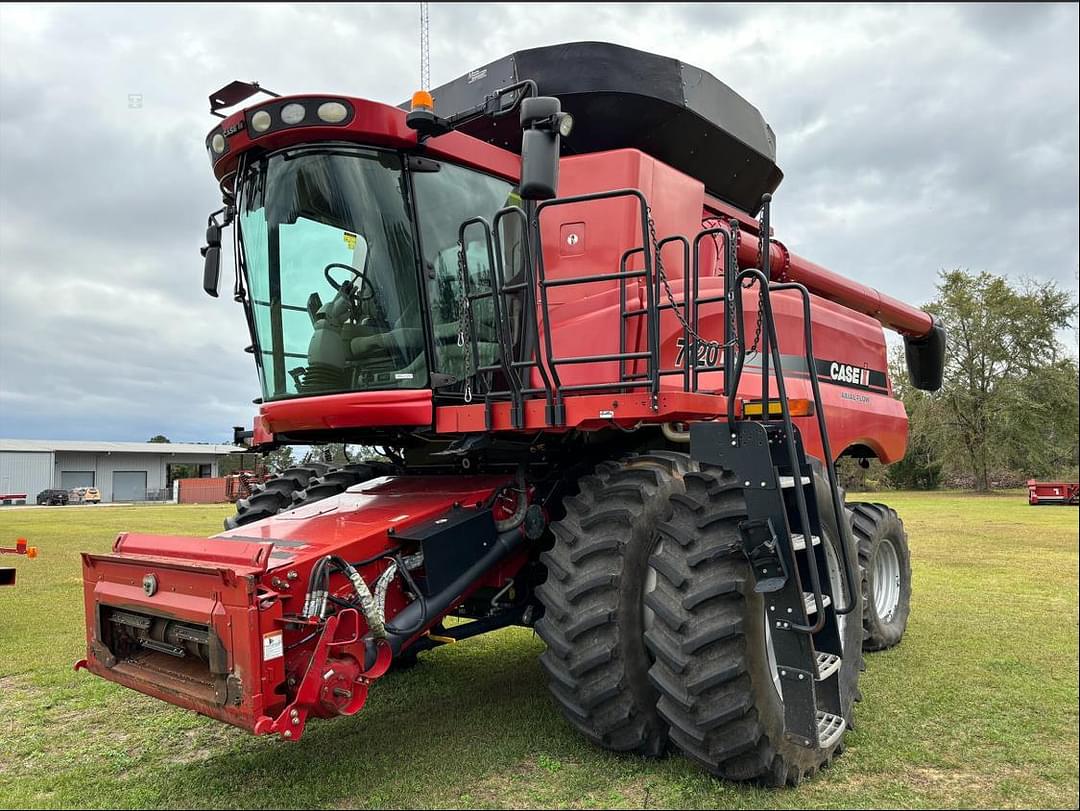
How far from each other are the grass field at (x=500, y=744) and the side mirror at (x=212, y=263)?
2648mm

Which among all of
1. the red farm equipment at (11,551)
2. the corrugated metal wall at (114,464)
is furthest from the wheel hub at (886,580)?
the corrugated metal wall at (114,464)

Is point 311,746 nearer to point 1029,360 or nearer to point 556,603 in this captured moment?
point 556,603

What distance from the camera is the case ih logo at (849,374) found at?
6230 millimetres

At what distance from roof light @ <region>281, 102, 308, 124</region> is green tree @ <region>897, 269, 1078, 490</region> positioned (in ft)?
12.7

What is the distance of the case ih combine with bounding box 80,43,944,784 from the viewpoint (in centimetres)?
350

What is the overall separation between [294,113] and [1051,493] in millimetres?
27579

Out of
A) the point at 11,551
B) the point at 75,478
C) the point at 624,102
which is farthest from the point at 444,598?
the point at 75,478

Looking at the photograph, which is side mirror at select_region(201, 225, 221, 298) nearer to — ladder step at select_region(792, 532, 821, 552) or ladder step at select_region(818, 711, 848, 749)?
ladder step at select_region(792, 532, 821, 552)

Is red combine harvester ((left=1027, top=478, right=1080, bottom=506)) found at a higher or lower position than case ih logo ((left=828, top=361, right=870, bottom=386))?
lower

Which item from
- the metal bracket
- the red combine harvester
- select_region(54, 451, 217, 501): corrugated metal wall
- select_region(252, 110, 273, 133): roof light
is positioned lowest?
the red combine harvester

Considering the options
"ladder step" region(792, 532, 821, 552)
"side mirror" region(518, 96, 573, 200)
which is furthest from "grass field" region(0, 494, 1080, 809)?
"side mirror" region(518, 96, 573, 200)

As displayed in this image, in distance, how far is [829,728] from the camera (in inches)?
147

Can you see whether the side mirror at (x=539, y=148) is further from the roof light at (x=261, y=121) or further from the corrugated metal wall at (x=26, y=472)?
the corrugated metal wall at (x=26, y=472)

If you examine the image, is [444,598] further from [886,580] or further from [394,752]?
[886,580]
